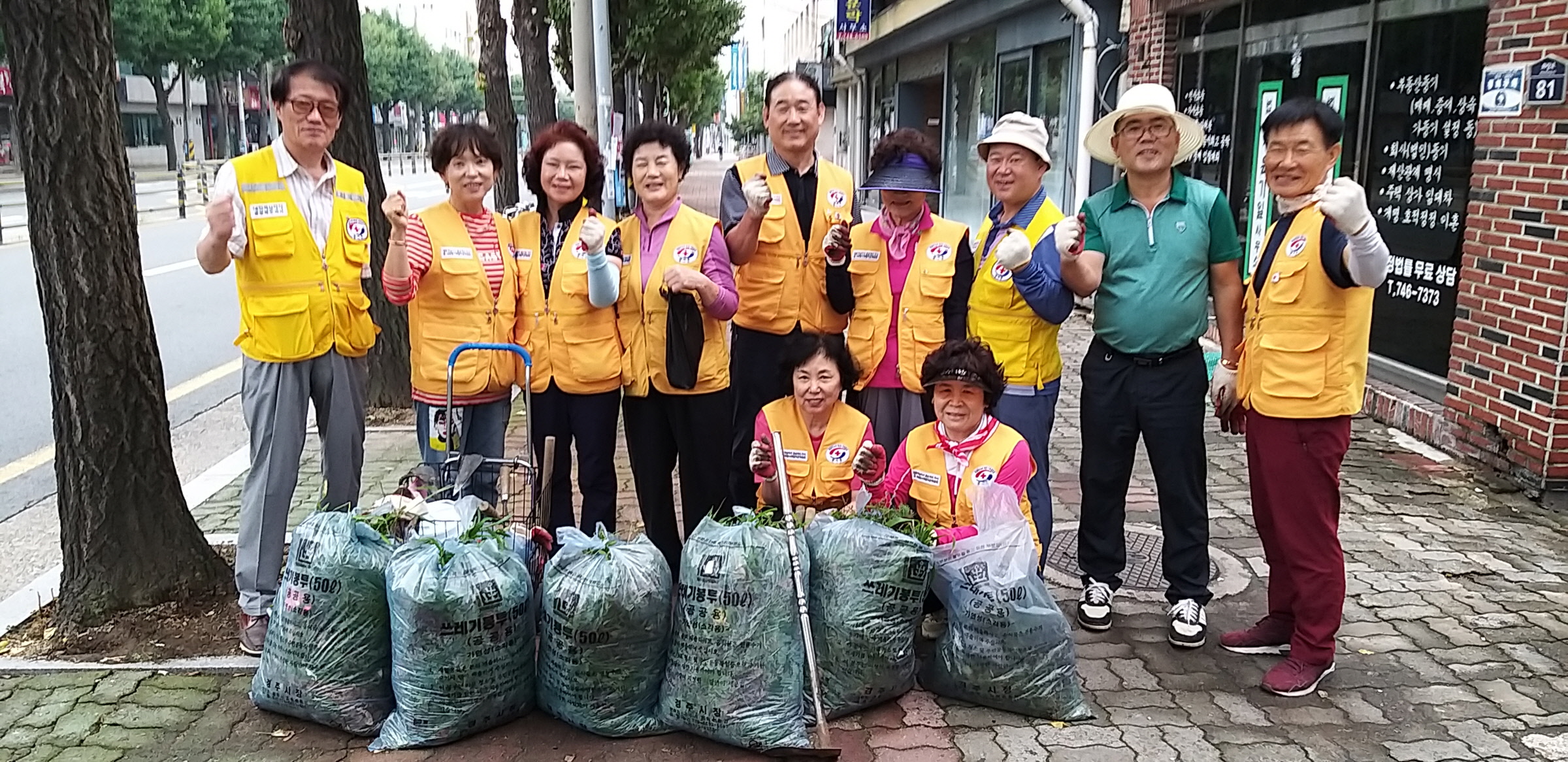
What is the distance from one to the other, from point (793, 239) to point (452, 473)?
4.67ft

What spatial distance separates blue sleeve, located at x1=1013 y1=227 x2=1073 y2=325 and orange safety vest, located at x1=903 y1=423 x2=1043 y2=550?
41cm

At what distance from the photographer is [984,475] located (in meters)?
3.52

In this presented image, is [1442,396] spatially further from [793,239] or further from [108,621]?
[108,621]

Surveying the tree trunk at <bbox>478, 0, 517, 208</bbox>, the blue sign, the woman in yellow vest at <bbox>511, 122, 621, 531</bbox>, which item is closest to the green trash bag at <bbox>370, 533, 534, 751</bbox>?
the woman in yellow vest at <bbox>511, 122, 621, 531</bbox>

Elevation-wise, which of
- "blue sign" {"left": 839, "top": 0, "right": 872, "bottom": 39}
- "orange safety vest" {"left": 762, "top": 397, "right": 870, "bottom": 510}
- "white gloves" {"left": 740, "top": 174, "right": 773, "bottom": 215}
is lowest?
"orange safety vest" {"left": 762, "top": 397, "right": 870, "bottom": 510}

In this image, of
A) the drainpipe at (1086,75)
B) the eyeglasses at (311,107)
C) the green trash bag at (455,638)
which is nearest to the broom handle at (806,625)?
the green trash bag at (455,638)

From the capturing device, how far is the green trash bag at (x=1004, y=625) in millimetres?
3232

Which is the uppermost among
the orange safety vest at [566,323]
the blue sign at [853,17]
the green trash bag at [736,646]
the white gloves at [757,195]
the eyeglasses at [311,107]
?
the blue sign at [853,17]

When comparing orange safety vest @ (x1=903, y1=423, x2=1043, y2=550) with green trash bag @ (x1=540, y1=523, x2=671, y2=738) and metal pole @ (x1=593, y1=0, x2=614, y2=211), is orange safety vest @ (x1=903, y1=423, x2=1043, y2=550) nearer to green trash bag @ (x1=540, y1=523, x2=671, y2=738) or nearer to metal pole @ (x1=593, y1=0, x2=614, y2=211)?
green trash bag @ (x1=540, y1=523, x2=671, y2=738)

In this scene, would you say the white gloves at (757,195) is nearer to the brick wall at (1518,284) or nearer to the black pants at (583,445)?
the black pants at (583,445)

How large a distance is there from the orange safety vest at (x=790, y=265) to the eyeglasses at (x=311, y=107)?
1352 millimetres

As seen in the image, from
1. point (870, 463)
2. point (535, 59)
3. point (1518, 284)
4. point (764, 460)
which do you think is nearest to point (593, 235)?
point (764, 460)

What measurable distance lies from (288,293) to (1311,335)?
3107 mm

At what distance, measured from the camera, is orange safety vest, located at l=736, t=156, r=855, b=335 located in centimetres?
409
